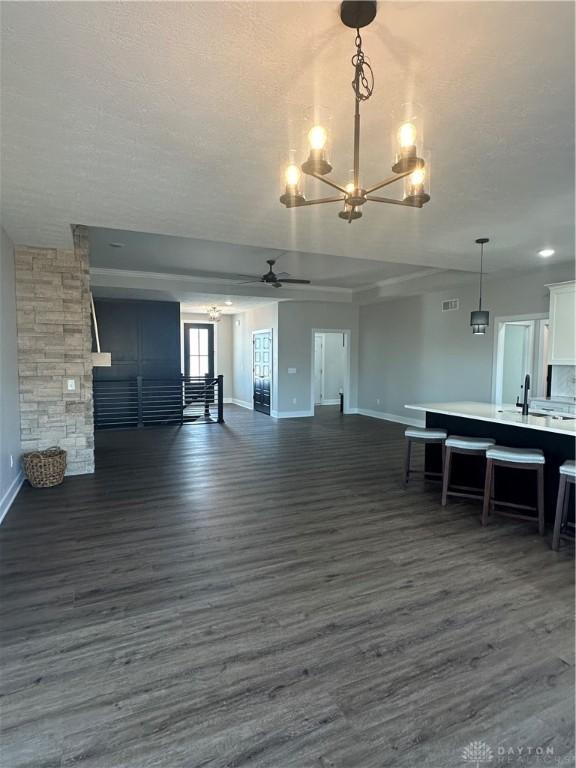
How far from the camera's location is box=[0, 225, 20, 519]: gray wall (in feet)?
13.2

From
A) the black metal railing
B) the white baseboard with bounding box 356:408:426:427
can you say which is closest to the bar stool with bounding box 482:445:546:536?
the white baseboard with bounding box 356:408:426:427

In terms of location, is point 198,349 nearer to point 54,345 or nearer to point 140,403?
point 140,403

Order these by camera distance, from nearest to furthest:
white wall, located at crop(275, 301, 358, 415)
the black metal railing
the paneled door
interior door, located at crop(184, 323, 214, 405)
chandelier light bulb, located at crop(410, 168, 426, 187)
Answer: chandelier light bulb, located at crop(410, 168, 426, 187) → the black metal railing → white wall, located at crop(275, 301, 358, 415) → the paneled door → interior door, located at crop(184, 323, 214, 405)

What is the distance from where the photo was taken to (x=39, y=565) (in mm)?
3039

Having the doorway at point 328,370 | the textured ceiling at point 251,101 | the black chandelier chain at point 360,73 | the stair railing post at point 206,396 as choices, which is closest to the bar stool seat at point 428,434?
the textured ceiling at point 251,101

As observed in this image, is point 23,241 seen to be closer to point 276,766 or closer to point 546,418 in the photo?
point 276,766

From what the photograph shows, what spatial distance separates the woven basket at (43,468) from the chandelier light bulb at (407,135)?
4709mm

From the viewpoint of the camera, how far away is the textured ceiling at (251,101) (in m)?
1.67

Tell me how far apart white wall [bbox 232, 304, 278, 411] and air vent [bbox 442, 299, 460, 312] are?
3.66 meters

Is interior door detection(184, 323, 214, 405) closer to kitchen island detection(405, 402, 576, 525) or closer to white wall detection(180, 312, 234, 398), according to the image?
white wall detection(180, 312, 234, 398)

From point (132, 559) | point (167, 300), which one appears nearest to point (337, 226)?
point (132, 559)

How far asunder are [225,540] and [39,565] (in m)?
1.35

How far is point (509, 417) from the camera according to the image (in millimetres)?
3953

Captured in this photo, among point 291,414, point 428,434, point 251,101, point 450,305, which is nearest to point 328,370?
point 291,414
